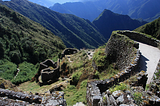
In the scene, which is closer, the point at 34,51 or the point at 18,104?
the point at 18,104

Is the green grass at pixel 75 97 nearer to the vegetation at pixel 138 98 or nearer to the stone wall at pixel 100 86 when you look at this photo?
the stone wall at pixel 100 86

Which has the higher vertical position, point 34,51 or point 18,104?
point 34,51

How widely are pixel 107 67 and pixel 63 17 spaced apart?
18783 cm

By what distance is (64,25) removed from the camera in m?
168

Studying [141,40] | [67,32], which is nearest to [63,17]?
[67,32]

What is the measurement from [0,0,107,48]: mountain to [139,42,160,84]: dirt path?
116m

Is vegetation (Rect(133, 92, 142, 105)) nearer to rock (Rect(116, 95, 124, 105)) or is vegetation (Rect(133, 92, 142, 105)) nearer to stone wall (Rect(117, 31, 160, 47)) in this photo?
rock (Rect(116, 95, 124, 105))

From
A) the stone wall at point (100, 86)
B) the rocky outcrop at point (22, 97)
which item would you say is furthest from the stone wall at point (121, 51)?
the rocky outcrop at point (22, 97)

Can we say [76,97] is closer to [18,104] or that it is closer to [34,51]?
[18,104]

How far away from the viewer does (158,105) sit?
10.6 ft

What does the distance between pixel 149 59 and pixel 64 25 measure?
551 feet

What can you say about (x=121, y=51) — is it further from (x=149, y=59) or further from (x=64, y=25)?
(x=64, y=25)

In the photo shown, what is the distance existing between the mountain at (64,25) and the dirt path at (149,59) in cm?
11648

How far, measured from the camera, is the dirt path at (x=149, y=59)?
7105mm
